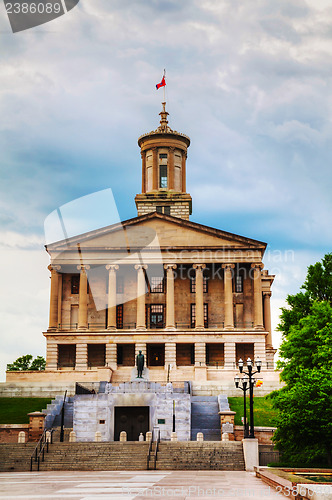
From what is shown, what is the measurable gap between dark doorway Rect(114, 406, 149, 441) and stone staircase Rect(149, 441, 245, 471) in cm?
909

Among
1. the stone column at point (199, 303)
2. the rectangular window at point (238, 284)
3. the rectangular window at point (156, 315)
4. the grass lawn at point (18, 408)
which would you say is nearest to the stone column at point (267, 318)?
the rectangular window at point (238, 284)

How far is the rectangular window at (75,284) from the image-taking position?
7569cm

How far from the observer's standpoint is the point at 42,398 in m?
55.4

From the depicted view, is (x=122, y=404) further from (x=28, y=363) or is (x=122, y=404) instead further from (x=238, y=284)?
(x=28, y=363)

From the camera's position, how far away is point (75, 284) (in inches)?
2987

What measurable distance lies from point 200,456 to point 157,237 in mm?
39294

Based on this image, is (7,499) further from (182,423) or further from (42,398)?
(42,398)

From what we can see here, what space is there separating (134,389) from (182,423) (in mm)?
4514

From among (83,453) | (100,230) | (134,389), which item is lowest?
(83,453)

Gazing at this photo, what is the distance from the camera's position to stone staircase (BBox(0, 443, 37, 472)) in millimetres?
35062

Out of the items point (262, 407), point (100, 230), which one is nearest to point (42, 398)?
point (262, 407)

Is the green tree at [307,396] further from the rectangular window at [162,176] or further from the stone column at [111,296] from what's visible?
the rectangular window at [162,176]

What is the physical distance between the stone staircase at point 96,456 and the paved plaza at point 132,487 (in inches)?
128

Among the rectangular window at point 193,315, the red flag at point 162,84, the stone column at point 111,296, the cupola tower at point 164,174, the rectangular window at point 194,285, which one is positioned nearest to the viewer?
the stone column at point 111,296
